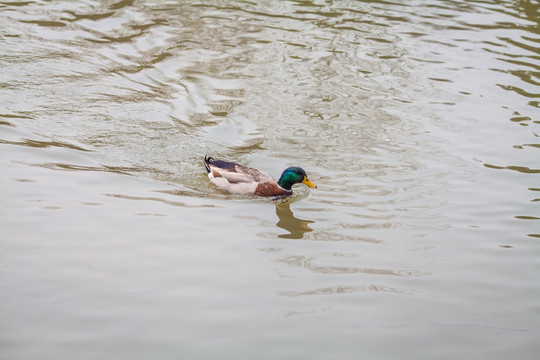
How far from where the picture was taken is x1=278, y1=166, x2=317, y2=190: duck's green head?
27.1 feet

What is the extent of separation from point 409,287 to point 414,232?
1173 mm

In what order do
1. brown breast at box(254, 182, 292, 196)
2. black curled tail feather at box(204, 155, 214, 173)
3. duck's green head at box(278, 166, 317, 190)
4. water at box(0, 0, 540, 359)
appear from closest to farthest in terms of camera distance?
water at box(0, 0, 540, 359) → duck's green head at box(278, 166, 317, 190) → brown breast at box(254, 182, 292, 196) → black curled tail feather at box(204, 155, 214, 173)

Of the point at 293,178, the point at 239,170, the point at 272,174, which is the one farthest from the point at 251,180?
the point at 272,174

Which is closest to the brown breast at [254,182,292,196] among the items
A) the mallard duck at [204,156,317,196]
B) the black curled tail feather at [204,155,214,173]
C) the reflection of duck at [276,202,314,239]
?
the mallard duck at [204,156,317,196]

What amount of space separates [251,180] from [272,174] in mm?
914

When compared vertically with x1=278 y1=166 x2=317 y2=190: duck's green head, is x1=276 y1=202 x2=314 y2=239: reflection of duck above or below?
below

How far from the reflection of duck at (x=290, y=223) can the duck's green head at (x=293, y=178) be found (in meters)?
0.27

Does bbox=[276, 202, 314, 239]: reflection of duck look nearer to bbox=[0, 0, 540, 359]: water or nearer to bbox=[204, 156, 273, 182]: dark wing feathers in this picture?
bbox=[0, 0, 540, 359]: water

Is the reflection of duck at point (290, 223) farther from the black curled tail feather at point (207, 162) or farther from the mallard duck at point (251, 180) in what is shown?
the black curled tail feather at point (207, 162)

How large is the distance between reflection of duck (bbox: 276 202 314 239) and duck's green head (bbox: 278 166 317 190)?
269 millimetres

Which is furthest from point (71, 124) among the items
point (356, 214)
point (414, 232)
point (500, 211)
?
point (500, 211)

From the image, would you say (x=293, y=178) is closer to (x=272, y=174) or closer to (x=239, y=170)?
(x=239, y=170)

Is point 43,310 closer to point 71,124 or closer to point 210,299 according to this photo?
point 210,299

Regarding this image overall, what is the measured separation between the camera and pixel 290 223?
25.2 feet
